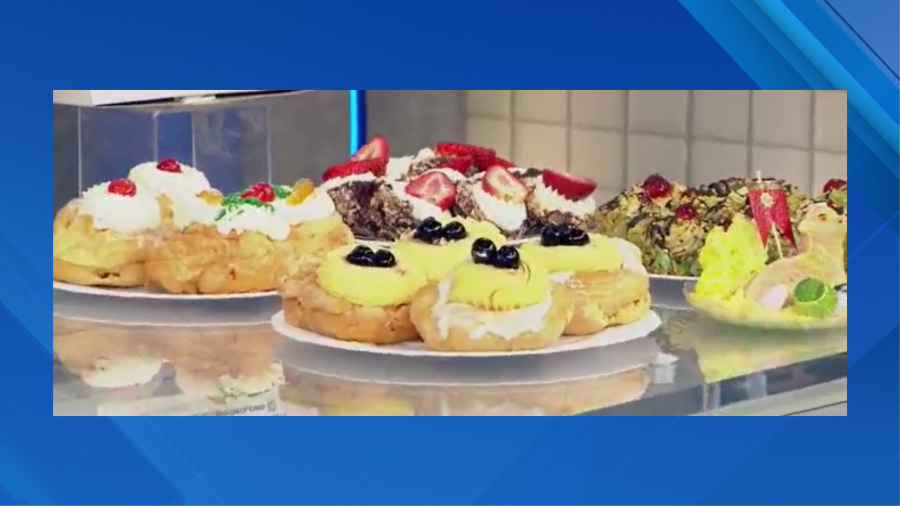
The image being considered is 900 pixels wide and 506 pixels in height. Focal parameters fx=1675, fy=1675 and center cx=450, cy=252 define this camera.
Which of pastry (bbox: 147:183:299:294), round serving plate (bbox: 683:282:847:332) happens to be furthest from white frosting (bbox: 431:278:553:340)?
pastry (bbox: 147:183:299:294)

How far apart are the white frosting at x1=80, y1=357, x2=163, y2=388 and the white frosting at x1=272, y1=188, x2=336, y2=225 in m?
0.42

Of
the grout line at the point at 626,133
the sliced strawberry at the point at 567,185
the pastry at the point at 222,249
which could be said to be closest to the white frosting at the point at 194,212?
the pastry at the point at 222,249

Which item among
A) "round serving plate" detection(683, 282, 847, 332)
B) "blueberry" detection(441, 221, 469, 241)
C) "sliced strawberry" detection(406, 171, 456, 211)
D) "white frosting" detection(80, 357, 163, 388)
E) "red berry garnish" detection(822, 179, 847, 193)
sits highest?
"red berry garnish" detection(822, 179, 847, 193)

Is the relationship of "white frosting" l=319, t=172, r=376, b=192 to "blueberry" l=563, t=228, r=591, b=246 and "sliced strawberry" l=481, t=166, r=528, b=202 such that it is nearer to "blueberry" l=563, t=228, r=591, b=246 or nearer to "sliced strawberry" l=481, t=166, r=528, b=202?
"sliced strawberry" l=481, t=166, r=528, b=202

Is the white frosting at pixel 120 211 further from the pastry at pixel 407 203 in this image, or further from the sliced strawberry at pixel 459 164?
the sliced strawberry at pixel 459 164

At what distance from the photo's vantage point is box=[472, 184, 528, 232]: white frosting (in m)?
2.78

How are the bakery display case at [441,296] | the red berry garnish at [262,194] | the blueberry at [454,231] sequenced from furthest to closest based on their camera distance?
the red berry garnish at [262,194], the blueberry at [454,231], the bakery display case at [441,296]

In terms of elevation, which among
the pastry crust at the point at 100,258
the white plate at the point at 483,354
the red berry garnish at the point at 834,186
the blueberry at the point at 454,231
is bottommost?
the white plate at the point at 483,354

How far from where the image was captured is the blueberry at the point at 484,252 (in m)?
2.08

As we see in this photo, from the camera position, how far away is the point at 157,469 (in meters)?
2.11

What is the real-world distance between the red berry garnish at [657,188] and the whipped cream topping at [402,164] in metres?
0.44

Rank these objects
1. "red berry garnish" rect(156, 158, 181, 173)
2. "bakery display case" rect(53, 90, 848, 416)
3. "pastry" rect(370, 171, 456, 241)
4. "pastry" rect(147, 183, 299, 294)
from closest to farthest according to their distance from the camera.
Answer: "bakery display case" rect(53, 90, 848, 416), "pastry" rect(147, 183, 299, 294), "red berry garnish" rect(156, 158, 181, 173), "pastry" rect(370, 171, 456, 241)
